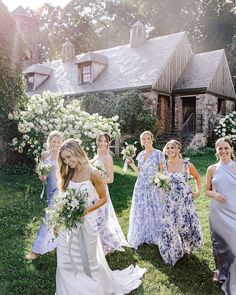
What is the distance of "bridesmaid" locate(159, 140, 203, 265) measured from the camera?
5758 mm

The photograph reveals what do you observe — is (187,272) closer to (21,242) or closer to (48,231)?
(48,231)

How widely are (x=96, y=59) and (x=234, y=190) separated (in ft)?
69.5

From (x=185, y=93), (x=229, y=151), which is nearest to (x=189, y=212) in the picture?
(x=229, y=151)

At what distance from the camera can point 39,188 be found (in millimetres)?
10961

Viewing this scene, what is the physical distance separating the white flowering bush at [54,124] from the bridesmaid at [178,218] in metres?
6.19

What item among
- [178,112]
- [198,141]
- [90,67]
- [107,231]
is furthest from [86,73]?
[107,231]

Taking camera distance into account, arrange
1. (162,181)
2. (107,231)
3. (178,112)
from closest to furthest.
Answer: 1. (162,181)
2. (107,231)
3. (178,112)

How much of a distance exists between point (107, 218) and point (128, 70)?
1778 cm

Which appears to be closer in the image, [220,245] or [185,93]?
[220,245]

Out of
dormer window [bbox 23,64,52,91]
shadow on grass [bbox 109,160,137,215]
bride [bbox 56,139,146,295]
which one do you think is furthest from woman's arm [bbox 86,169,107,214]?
dormer window [bbox 23,64,52,91]

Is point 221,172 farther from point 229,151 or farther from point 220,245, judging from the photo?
point 220,245

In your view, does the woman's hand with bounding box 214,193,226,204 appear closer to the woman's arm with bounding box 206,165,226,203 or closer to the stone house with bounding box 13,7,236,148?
the woman's arm with bounding box 206,165,226,203

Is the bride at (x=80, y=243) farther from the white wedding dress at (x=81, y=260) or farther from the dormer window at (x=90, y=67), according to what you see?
the dormer window at (x=90, y=67)

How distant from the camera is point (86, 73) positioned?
83.2 feet
